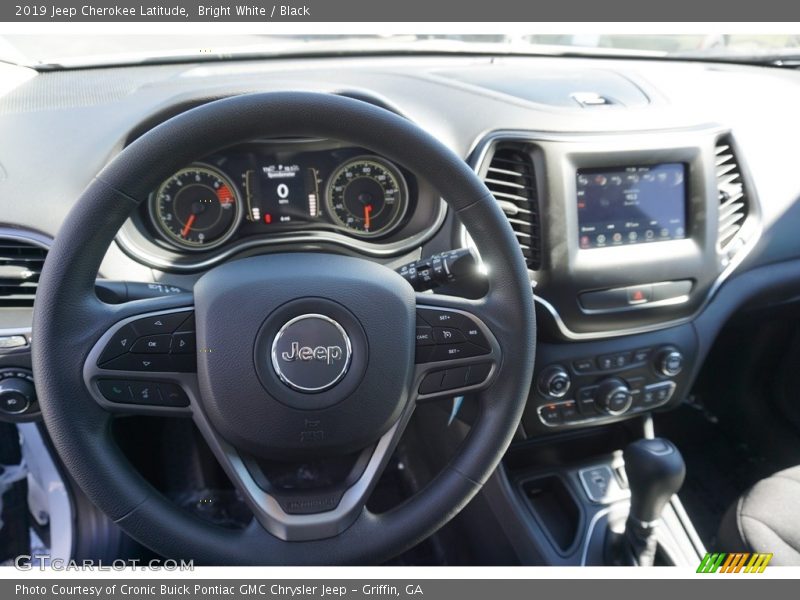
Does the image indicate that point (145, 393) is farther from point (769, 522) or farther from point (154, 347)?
point (769, 522)

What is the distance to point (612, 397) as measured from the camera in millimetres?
1752

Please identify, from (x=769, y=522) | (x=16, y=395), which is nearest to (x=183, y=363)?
(x=16, y=395)

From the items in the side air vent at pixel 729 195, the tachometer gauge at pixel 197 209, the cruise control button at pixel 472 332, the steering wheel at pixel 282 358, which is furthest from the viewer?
the side air vent at pixel 729 195

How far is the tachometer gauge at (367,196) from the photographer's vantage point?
155 cm

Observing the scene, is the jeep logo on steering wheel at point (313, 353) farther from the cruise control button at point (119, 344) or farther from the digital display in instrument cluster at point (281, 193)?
the digital display in instrument cluster at point (281, 193)

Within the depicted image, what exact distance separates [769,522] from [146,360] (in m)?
1.53

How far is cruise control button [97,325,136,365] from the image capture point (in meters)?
1.02

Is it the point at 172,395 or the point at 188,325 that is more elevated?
the point at 188,325

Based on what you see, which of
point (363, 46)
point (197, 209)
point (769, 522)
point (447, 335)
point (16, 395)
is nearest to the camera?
point (447, 335)

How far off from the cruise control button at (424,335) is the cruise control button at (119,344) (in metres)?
0.47

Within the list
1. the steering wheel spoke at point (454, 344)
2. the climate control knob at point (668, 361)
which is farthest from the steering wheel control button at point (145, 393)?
the climate control knob at point (668, 361)

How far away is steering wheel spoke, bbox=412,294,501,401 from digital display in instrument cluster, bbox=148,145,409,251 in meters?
0.51

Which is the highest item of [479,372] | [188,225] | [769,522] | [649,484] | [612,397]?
[188,225]

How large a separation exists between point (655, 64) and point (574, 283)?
37.7 inches
